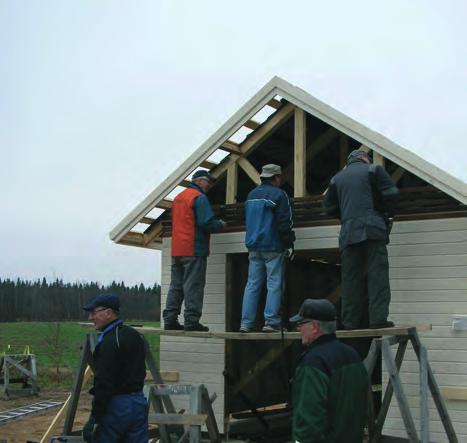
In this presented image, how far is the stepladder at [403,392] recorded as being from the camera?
24.5ft

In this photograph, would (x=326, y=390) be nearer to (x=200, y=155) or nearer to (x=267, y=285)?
(x=267, y=285)

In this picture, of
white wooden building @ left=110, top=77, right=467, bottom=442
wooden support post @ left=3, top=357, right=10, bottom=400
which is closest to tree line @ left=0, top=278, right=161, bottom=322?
wooden support post @ left=3, top=357, right=10, bottom=400

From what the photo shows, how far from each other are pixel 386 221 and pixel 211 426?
3125 millimetres

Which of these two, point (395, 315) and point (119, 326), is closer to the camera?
point (119, 326)

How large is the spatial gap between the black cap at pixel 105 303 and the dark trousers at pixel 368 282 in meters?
2.72

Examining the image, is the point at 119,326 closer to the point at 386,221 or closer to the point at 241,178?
the point at 386,221

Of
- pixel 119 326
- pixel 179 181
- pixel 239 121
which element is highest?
pixel 239 121

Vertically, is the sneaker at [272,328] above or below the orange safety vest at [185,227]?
below

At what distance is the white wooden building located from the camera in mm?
8539

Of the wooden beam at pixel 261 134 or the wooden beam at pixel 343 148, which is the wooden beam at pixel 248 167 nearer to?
the wooden beam at pixel 261 134

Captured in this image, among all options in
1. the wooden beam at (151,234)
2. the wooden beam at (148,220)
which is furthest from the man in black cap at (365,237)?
the wooden beam at (151,234)

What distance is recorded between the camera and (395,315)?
29.0 feet

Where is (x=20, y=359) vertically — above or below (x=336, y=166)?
below

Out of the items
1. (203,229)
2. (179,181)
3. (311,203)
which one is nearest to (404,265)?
(311,203)
